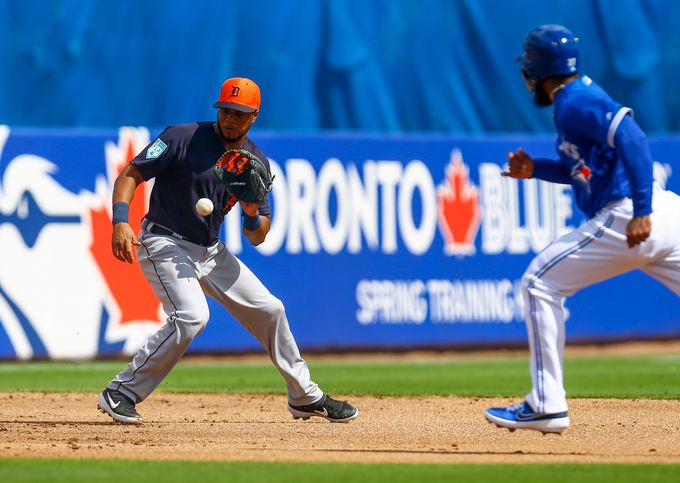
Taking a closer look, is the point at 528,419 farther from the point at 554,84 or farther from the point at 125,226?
the point at 125,226

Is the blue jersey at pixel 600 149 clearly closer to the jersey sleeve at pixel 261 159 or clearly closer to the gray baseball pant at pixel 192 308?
the jersey sleeve at pixel 261 159

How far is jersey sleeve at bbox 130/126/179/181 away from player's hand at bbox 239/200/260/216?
0.50 m

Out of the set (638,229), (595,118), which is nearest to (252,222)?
(595,118)

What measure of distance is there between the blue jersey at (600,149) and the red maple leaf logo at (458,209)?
28.6ft

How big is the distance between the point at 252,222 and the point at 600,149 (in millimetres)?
2365

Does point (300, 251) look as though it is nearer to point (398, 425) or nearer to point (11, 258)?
point (11, 258)

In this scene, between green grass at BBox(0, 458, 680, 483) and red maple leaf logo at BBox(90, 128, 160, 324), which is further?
red maple leaf logo at BBox(90, 128, 160, 324)

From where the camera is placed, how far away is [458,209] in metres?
15.1

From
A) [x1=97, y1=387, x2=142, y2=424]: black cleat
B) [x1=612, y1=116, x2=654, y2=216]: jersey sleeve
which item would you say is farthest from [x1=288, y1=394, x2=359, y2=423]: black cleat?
[x1=612, y1=116, x2=654, y2=216]: jersey sleeve

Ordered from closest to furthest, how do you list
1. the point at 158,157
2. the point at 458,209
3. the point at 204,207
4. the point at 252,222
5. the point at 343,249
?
the point at 204,207 < the point at 158,157 < the point at 252,222 < the point at 343,249 < the point at 458,209

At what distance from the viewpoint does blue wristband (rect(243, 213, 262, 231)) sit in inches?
297

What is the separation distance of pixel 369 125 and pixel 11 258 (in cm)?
697

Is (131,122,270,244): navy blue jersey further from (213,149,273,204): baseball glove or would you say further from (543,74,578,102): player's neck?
(543,74,578,102): player's neck

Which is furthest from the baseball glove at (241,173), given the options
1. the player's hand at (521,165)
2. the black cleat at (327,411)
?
the player's hand at (521,165)
